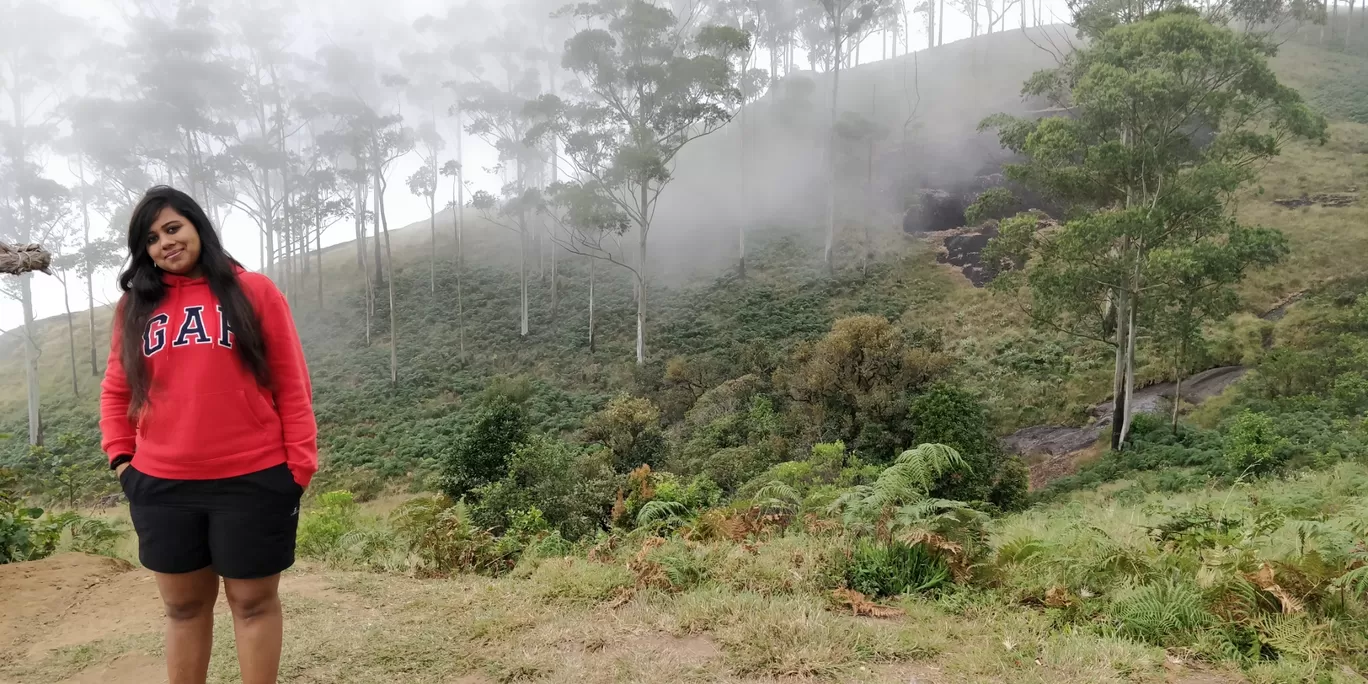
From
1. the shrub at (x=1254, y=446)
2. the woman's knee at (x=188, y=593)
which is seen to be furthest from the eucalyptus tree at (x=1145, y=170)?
the woman's knee at (x=188, y=593)

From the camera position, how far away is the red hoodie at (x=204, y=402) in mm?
2148

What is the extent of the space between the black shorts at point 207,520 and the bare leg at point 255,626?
0.07 meters

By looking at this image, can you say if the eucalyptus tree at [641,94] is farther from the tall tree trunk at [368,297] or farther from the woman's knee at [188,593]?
the woman's knee at [188,593]

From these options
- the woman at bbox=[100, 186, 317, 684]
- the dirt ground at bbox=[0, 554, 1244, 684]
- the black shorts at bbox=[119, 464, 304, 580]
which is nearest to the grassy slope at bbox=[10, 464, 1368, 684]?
the dirt ground at bbox=[0, 554, 1244, 684]

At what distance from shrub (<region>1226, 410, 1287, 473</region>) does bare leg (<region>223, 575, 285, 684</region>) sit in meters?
11.0

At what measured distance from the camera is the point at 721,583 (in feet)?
12.6

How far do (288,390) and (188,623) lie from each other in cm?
92

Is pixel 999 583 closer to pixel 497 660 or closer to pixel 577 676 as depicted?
pixel 577 676

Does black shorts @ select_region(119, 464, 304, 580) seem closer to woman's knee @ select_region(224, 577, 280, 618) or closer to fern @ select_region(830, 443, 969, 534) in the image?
woman's knee @ select_region(224, 577, 280, 618)

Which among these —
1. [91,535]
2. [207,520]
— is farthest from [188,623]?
[91,535]

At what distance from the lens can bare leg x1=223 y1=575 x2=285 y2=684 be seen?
2.26 metres

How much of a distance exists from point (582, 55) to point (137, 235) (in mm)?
25134

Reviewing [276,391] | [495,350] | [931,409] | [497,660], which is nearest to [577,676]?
[497,660]

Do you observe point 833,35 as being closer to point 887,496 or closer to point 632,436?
point 632,436
